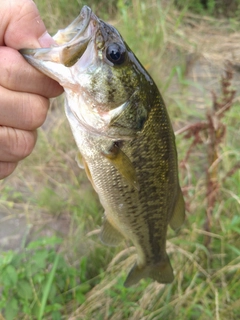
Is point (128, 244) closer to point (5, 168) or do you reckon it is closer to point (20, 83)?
point (5, 168)

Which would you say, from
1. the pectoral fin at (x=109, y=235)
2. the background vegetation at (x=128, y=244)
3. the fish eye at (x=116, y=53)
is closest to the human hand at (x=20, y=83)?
the fish eye at (x=116, y=53)

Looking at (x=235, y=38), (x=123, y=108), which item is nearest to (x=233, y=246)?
(x=123, y=108)

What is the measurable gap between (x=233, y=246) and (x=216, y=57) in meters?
3.24

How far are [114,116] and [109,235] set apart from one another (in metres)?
0.70

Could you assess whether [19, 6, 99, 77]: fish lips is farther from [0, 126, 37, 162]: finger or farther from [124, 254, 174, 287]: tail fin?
[124, 254, 174, 287]: tail fin

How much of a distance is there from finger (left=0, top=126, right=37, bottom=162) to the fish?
6.7 inches

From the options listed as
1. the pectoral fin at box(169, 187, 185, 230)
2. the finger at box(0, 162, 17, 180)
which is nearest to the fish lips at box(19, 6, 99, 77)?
the finger at box(0, 162, 17, 180)

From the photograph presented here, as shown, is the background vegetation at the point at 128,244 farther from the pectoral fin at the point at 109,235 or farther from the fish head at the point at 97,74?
the fish head at the point at 97,74

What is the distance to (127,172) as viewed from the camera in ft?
4.17

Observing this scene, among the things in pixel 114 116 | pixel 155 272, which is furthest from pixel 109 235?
pixel 114 116

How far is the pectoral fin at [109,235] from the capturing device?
167 cm

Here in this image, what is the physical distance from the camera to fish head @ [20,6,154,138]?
3.55 feet

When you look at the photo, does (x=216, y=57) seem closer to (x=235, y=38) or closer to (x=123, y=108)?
(x=235, y=38)

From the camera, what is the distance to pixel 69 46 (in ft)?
3.54
